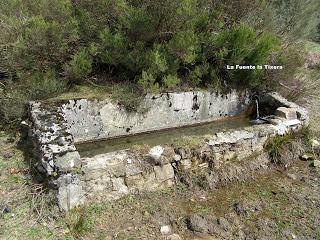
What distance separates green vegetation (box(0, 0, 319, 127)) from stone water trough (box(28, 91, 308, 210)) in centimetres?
36

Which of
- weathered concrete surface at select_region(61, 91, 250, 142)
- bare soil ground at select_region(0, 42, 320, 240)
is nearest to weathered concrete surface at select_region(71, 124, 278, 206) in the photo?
bare soil ground at select_region(0, 42, 320, 240)

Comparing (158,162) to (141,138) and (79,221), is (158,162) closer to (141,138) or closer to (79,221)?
(79,221)

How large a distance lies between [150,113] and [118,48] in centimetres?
128

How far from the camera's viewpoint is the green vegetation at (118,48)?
20.2 feet

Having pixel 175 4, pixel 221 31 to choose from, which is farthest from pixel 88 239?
pixel 221 31

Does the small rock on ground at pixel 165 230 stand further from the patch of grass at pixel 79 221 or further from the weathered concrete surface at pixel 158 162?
the patch of grass at pixel 79 221

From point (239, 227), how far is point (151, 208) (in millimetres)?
1113

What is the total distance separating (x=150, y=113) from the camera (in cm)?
674

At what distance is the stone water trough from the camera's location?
4.52 m

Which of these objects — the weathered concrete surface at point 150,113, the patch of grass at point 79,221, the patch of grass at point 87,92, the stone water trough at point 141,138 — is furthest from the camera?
the patch of grass at point 87,92

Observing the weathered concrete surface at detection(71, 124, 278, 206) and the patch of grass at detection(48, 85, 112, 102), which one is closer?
the weathered concrete surface at detection(71, 124, 278, 206)

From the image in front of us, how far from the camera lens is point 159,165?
5078mm

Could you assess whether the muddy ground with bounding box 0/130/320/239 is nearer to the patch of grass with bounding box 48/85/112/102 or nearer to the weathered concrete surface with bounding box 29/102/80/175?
the weathered concrete surface with bounding box 29/102/80/175

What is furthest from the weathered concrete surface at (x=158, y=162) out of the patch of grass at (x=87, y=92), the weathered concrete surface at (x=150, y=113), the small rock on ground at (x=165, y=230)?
the patch of grass at (x=87, y=92)
